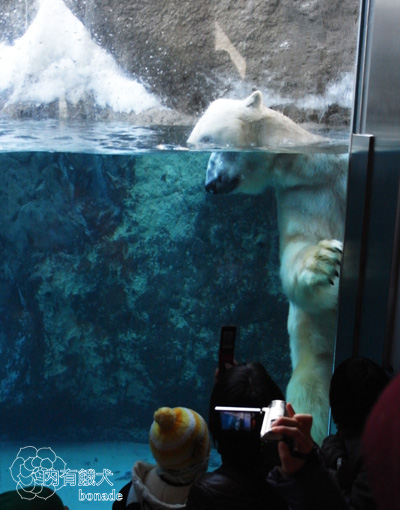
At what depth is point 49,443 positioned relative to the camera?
2.51 metres

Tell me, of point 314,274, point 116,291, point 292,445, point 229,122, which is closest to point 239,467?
point 292,445

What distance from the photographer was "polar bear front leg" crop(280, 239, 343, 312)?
2.07m

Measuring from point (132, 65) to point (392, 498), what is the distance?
187 centimetres

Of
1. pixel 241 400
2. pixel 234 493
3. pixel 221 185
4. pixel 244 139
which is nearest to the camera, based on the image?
pixel 234 493

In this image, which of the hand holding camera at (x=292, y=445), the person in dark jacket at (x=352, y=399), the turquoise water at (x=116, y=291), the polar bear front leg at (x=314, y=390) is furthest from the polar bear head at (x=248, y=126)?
the hand holding camera at (x=292, y=445)

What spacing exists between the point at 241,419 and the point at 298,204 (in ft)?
4.65

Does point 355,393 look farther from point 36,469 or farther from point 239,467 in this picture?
point 36,469

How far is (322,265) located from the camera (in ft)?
6.81

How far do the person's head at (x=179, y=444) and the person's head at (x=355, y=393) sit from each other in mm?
309

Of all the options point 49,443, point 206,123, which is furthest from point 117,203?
point 49,443

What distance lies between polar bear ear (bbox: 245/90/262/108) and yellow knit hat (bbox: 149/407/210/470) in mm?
1178

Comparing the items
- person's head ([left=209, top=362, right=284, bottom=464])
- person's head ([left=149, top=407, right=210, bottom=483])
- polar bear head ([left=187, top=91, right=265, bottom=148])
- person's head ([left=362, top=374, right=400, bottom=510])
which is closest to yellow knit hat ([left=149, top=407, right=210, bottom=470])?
person's head ([left=149, top=407, right=210, bottom=483])

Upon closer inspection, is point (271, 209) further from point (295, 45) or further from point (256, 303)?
point (295, 45)

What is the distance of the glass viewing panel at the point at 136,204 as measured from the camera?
6.57ft
